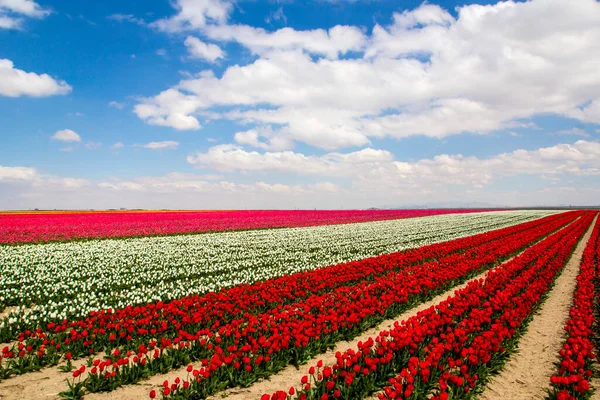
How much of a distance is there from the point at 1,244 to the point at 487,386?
3157 centimetres

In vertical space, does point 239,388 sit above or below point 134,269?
below

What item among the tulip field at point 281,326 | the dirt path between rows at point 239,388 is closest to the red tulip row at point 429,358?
the tulip field at point 281,326

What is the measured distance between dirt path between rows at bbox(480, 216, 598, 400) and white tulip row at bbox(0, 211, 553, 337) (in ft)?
29.5

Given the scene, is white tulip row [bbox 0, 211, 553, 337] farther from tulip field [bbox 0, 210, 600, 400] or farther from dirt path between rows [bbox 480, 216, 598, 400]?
dirt path between rows [bbox 480, 216, 598, 400]

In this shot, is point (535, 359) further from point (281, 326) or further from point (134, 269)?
point (134, 269)

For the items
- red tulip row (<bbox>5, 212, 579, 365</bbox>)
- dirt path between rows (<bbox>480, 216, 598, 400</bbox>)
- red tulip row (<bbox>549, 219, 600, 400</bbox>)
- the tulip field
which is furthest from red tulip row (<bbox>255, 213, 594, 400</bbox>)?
red tulip row (<bbox>5, 212, 579, 365</bbox>)

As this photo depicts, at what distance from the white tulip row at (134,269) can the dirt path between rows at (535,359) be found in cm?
899

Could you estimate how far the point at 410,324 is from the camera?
26.7 feet

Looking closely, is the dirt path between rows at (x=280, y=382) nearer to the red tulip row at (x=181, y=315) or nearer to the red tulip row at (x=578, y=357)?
the red tulip row at (x=181, y=315)

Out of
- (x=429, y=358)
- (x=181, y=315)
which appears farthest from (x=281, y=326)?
(x=429, y=358)

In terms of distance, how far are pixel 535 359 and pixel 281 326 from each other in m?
5.56

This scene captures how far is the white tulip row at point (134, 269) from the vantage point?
1083 cm

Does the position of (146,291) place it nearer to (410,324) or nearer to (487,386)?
(410,324)

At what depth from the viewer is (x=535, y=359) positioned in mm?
7512
